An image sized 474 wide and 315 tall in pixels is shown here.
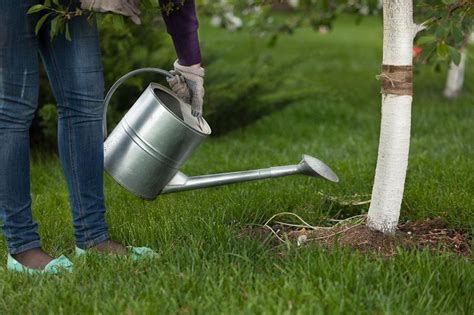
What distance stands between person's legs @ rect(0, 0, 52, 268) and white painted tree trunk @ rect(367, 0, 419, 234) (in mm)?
1047

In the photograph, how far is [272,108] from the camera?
220 inches

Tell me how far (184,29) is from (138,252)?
698 millimetres

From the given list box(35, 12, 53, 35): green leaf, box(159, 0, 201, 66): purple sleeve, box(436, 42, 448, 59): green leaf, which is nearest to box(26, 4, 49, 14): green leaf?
box(35, 12, 53, 35): green leaf

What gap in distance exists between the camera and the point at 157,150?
8.70ft

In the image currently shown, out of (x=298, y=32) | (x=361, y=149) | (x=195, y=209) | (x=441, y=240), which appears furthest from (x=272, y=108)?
(x=298, y=32)

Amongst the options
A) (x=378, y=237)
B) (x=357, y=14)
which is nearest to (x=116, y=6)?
(x=378, y=237)

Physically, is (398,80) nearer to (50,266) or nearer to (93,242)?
(93,242)

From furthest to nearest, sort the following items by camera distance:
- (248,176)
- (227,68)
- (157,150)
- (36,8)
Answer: (227,68), (248,176), (157,150), (36,8)

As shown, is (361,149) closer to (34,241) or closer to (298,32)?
(34,241)

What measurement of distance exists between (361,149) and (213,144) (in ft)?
3.03

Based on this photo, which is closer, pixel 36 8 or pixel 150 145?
pixel 36 8

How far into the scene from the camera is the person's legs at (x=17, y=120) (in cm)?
239

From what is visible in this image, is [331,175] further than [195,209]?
No

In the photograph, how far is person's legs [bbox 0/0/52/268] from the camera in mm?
2395
